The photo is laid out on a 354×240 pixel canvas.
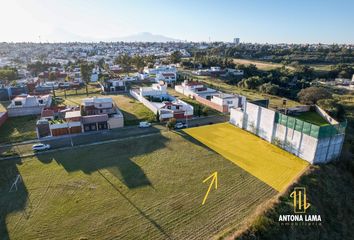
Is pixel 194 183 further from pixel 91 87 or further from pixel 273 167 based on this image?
pixel 91 87

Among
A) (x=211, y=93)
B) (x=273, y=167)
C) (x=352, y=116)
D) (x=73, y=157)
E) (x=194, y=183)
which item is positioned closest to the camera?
(x=194, y=183)

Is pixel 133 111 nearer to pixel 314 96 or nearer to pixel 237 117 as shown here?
pixel 237 117

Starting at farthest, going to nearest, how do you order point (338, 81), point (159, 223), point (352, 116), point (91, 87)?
point (338, 81)
point (91, 87)
point (352, 116)
point (159, 223)

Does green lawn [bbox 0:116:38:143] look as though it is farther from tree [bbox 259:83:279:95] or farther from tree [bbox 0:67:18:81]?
tree [bbox 259:83:279:95]

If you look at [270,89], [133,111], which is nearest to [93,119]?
[133,111]

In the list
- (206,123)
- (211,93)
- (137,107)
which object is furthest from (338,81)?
(137,107)

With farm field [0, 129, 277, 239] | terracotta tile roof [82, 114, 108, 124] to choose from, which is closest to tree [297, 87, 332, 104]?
farm field [0, 129, 277, 239]

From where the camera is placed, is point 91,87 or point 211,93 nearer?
point 211,93

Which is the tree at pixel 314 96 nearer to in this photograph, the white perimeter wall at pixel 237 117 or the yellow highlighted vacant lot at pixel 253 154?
the white perimeter wall at pixel 237 117
